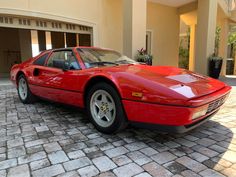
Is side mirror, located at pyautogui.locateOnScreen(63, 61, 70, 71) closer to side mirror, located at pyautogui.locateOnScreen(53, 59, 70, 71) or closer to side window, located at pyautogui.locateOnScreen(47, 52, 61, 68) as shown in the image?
side mirror, located at pyautogui.locateOnScreen(53, 59, 70, 71)

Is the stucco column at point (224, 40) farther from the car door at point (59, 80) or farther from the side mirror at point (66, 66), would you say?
the side mirror at point (66, 66)

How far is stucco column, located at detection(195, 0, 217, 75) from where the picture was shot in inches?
347

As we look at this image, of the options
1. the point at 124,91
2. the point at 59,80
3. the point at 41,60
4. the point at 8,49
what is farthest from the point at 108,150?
the point at 8,49

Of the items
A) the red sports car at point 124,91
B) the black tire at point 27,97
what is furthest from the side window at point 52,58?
the black tire at point 27,97

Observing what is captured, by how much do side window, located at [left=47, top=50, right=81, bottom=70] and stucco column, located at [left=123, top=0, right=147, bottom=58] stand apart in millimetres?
3681

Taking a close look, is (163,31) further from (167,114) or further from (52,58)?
(167,114)

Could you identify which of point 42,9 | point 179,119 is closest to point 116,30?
point 42,9

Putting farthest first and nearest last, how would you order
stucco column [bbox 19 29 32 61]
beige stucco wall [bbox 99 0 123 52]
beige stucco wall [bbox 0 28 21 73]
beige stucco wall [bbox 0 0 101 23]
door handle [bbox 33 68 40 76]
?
beige stucco wall [bbox 0 28 21 73], stucco column [bbox 19 29 32 61], beige stucco wall [bbox 99 0 123 52], beige stucco wall [bbox 0 0 101 23], door handle [bbox 33 68 40 76]

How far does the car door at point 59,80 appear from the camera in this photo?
10.6ft

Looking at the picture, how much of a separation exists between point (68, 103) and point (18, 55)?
1113cm

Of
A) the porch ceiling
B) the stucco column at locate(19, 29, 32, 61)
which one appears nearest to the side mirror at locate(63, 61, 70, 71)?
the porch ceiling

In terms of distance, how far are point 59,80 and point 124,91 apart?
136cm

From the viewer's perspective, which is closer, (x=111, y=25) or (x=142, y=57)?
(x=142, y=57)

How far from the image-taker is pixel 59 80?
346 centimetres
